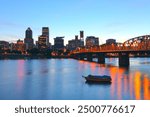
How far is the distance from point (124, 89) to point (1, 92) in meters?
21.2

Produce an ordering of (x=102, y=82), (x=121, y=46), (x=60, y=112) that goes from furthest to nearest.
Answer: (x=121, y=46), (x=102, y=82), (x=60, y=112)

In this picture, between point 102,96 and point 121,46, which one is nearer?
point 102,96

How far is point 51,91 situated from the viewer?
167ft

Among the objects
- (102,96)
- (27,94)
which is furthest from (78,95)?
(27,94)

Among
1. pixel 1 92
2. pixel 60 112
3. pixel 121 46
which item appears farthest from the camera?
pixel 121 46

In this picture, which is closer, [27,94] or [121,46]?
[27,94]

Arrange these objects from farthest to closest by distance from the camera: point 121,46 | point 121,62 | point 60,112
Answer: point 121,46
point 121,62
point 60,112

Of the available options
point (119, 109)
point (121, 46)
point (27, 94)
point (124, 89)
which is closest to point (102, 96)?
point (124, 89)

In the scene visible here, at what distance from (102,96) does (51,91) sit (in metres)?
9.56

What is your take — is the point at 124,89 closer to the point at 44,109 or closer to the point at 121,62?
the point at 44,109

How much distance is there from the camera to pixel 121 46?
13800 centimetres

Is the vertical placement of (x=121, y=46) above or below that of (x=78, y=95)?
above

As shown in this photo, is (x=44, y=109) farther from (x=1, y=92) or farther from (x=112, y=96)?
(x=1, y=92)

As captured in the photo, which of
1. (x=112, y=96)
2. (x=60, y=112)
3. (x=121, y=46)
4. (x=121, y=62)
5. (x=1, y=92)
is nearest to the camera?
(x=60, y=112)
